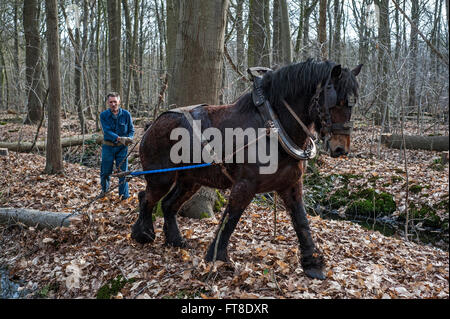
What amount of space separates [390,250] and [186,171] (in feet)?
9.64

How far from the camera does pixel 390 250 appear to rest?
15.0 feet

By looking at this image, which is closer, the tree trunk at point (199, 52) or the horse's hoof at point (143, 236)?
the horse's hoof at point (143, 236)

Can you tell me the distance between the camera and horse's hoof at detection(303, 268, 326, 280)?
353cm

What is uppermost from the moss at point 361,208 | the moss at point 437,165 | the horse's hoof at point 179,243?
the moss at point 437,165

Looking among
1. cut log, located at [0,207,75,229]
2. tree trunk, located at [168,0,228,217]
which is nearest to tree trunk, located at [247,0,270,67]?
tree trunk, located at [168,0,228,217]

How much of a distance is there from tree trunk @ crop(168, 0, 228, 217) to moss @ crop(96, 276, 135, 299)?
2.62m

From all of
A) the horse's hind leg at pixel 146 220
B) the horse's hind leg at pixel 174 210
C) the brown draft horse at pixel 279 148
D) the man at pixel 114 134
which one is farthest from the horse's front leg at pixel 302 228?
the man at pixel 114 134

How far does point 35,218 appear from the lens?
529 centimetres

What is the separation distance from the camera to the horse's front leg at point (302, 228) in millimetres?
3615

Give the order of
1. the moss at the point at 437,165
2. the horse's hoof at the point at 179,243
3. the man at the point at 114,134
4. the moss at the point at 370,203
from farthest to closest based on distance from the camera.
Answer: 1. the moss at the point at 437,165
2. the moss at the point at 370,203
3. the man at the point at 114,134
4. the horse's hoof at the point at 179,243

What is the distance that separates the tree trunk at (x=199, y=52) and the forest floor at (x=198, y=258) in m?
1.97

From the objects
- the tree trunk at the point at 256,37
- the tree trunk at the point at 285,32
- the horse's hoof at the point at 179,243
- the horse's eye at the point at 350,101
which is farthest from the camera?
the tree trunk at the point at 256,37

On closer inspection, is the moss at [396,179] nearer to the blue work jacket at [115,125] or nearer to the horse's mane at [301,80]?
the horse's mane at [301,80]
